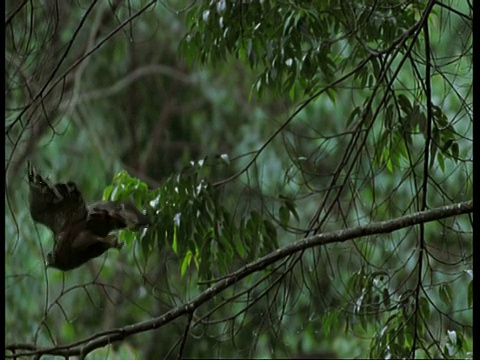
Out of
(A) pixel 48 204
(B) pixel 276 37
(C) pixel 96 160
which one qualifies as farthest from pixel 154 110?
(A) pixel 48 204

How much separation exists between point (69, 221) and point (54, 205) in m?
0.02

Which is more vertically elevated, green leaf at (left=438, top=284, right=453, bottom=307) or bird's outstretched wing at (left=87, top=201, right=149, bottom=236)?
green leaf at (left=438, top=284, right=453, bottom=307)

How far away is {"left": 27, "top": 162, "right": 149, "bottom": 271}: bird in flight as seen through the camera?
3.19 ft

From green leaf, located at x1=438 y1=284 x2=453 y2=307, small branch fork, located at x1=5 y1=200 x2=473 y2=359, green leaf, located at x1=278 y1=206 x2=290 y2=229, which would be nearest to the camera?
small branch fork, located at x1=5 y1=200 x2=473 y2=359

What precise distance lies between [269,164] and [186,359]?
64 centimetres

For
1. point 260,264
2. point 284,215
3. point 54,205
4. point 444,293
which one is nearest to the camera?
point 54,205

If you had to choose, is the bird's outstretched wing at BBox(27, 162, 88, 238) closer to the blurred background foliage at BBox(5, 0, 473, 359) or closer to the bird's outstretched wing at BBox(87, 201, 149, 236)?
the bird's outstretched wing at BBox(87, 201, 149, 236)

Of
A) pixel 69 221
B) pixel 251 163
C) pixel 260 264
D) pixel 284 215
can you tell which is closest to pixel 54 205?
pixel 69 221

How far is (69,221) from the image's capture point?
3.20ft

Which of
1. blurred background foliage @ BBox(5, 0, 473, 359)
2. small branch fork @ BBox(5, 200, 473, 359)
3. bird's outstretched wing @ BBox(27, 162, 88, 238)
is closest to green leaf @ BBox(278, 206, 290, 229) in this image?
blurred background foliage @ BBox(5, 0, 473, 359)

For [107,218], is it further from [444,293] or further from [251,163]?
[444,293]

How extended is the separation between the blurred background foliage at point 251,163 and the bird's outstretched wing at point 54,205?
6.9 inches

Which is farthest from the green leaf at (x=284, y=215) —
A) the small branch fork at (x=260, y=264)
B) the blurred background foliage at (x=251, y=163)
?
the small branch fork at (x=260, y=264)
